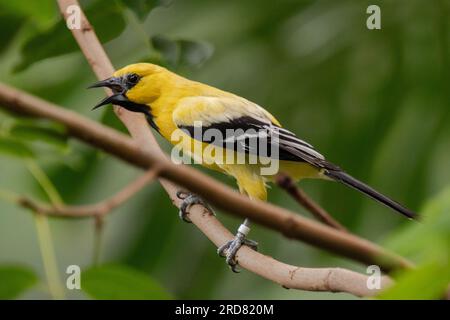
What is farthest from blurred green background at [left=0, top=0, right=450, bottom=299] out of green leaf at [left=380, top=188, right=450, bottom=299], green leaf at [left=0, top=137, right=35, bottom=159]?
green leaf at [left=380, top=188, right=450, bottom=299]

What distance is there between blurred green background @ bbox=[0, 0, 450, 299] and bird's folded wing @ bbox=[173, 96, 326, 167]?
1.13 m

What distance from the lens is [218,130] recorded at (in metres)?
2.01

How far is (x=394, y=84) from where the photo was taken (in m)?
3.56

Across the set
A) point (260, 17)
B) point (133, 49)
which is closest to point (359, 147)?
point (260, 17)

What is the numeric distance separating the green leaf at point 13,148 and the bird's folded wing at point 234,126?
30.6 inches

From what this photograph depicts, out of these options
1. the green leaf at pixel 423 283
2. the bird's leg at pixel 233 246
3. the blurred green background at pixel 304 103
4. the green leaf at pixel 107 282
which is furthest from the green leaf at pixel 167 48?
the blurred green background at pixel 304 103

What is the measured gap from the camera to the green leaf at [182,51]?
5.40 ft

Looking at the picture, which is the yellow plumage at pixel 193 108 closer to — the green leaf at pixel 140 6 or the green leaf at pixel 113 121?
the green leaf at pixel 113 121

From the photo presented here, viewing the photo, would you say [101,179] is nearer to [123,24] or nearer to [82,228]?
[82,228]

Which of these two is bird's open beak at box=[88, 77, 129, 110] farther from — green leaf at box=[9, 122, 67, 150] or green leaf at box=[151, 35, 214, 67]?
green leaf at box=[9, 122, 67, 150]

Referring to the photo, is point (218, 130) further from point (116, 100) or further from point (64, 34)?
point (64, 34)

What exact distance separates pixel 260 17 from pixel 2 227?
219cm

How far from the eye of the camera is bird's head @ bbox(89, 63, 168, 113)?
1.88m

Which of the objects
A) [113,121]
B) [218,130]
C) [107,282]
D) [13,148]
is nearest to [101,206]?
[107,282]
